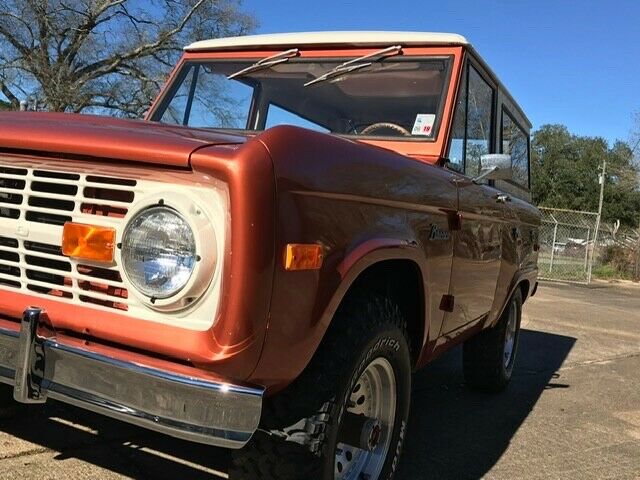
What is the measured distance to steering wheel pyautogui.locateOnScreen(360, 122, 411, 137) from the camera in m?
3.29

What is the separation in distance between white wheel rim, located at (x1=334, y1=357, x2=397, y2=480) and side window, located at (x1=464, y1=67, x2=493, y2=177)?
149cm

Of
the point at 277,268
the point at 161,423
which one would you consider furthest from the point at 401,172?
the point at 161,423

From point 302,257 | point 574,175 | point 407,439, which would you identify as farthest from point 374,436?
point 574,175

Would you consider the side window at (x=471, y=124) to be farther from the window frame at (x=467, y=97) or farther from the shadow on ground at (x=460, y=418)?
the shadow on ground at (x=460, y=418)

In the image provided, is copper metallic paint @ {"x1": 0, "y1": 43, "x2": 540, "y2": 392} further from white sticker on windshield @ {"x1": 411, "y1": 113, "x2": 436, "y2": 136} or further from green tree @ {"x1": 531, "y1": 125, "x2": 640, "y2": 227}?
green tree @ {"x1": 531, "y1": 125, "x2": 640, "y2": 227}

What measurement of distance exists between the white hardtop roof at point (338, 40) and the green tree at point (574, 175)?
37451 mm

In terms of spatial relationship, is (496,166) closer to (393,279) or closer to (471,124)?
(471,124)

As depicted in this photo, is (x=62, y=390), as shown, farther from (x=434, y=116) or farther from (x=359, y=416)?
(x=434, y=116)

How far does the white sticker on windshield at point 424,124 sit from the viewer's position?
3.22 metres

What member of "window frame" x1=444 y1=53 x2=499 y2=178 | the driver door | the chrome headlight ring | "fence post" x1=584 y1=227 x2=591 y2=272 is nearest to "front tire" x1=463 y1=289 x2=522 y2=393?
the driver door

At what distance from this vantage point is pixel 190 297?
177 cm

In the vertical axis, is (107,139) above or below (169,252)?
above

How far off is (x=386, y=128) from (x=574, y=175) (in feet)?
139

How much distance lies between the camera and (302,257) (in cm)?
185
